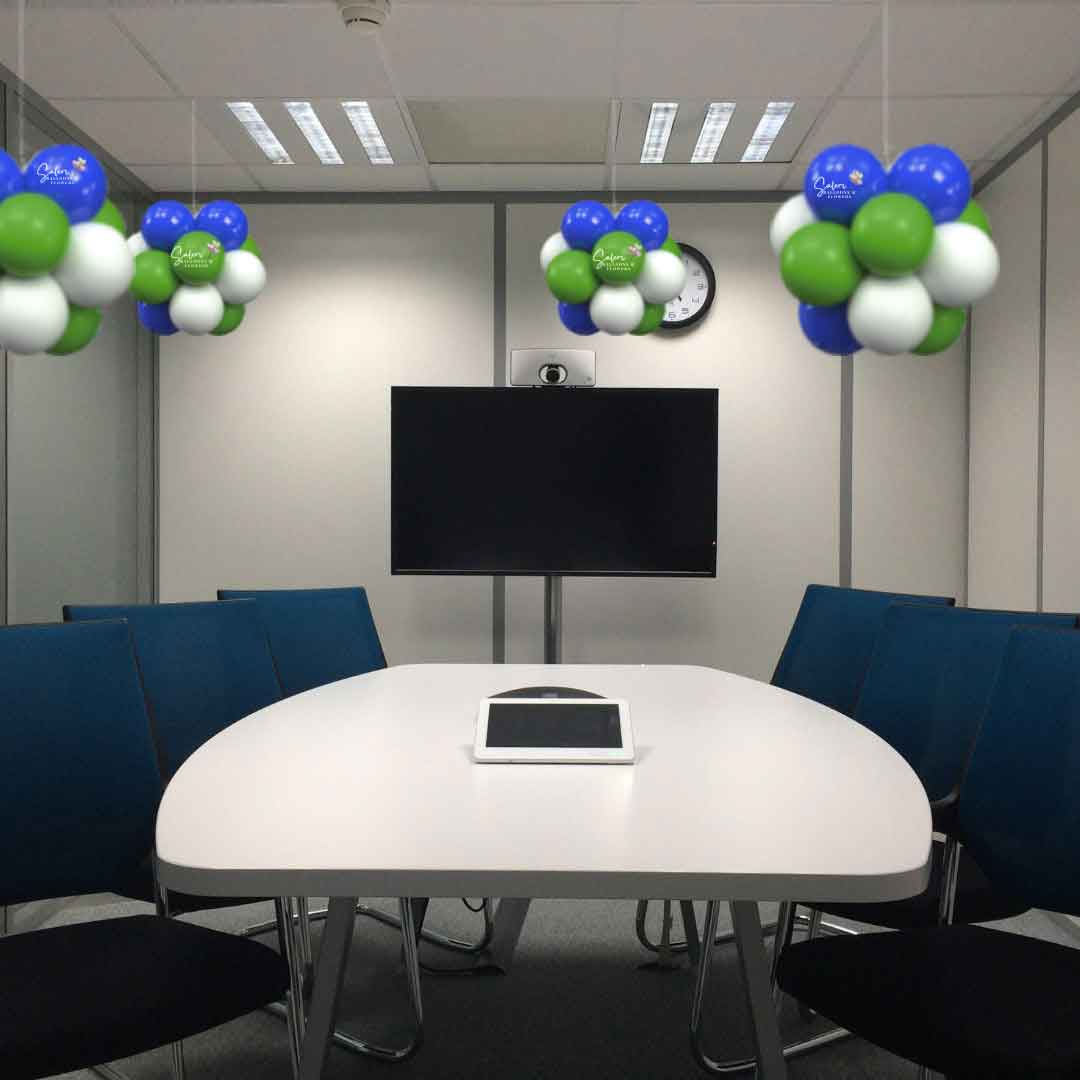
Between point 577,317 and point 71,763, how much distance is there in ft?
6.83

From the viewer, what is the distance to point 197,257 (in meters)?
2.94

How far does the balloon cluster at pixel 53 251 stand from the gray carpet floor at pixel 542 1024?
70.3 inches

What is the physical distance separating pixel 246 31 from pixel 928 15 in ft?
7.51

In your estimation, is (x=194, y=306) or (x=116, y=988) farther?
(x=194, y=306)

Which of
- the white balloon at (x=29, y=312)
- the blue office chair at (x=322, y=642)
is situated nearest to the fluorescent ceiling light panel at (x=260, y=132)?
the blue office chair at (x=322, y=642)

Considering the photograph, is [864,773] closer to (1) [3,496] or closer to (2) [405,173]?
(1) [3,496]

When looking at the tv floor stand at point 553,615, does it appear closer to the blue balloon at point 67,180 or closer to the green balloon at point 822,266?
the green balloon at point 822,266

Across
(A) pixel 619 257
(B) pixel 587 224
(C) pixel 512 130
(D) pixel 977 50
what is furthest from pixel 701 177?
(A) pixel 619 257

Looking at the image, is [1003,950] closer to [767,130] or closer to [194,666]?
[194,666]

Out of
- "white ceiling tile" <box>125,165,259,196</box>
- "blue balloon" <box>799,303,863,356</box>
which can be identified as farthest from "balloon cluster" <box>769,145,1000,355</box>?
"white ceiling tile" <box>125,165,259,196</box>

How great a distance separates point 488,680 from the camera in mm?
2672

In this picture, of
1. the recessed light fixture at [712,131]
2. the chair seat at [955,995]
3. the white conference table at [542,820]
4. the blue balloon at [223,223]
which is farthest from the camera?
the recessed light fixture at [712,131]

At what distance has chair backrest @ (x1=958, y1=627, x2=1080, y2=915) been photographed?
1.77 m

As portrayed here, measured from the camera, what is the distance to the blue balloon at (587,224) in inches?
123
